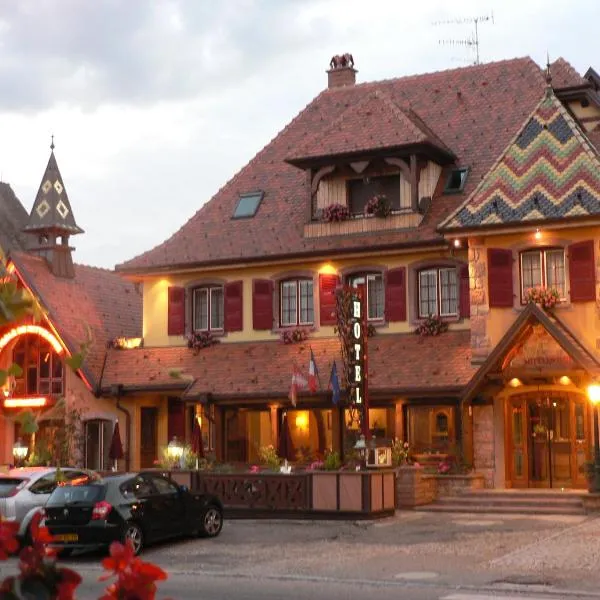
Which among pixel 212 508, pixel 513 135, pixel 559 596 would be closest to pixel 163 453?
pixel 212 508

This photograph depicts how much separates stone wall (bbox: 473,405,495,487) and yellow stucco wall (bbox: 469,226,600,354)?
5.31ft

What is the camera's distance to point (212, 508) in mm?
21359

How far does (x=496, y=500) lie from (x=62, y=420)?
513 inches

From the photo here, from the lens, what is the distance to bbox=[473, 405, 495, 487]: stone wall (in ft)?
91.0

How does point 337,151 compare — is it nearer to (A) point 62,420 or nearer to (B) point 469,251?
(B) point 469,251

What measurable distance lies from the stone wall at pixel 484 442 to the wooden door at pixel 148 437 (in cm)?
1024

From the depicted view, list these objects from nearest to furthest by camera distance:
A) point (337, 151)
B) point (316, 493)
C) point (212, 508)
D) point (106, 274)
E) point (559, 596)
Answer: point (559, 596) → point (212, 508) → point (316, 493) → point (337, 151) → point (106, 274)

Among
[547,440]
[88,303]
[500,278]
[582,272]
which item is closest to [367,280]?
[500,278]

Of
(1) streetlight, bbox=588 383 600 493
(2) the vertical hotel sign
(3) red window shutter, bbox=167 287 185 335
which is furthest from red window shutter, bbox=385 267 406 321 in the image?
(3) red window shutter, bbox=167 287 185 335

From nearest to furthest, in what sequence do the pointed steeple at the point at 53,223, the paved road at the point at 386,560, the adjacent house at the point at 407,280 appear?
1. the paved road at the point at 386,560
2. the adjacent house at the point at 407,280
3. the pointed steeple at the point at 53,223

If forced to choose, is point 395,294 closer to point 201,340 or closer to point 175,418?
point 201,340

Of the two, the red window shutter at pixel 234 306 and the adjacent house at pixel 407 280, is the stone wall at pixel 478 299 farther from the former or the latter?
the red window shutter at pixel 234 306

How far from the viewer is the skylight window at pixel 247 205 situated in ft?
112

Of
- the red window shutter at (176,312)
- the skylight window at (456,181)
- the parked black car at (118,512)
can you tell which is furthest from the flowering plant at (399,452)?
the parked black car at (118,512)
